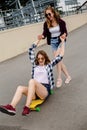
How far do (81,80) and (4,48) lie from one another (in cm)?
692

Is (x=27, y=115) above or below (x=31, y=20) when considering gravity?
above

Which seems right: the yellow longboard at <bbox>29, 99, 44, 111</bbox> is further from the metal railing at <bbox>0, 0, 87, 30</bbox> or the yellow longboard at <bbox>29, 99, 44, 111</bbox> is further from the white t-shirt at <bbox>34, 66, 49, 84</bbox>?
the metal railing at <bbox>0, 0, 87, 30</bbox>

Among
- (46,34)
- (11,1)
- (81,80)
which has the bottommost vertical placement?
(11,1)

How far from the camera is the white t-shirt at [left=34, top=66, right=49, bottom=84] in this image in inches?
264

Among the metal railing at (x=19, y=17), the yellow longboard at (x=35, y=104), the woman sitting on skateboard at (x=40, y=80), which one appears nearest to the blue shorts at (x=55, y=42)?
the woman sitting on skateboard at (x=40, y=80)

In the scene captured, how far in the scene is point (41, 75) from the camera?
22.1ft

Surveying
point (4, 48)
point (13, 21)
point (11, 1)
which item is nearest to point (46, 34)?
point (4, 48)

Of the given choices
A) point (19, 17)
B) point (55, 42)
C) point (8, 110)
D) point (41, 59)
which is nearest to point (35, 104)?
point (8, 110)

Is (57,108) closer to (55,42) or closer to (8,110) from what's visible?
(8,110)

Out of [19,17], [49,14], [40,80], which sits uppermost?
[49,14]

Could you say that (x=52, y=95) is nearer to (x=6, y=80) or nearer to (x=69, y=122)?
(x=69, y=122)

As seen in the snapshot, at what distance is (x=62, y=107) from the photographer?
644cm

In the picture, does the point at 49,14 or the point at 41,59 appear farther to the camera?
the point at 49,14

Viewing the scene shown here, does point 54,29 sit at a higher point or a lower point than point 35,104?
higher
